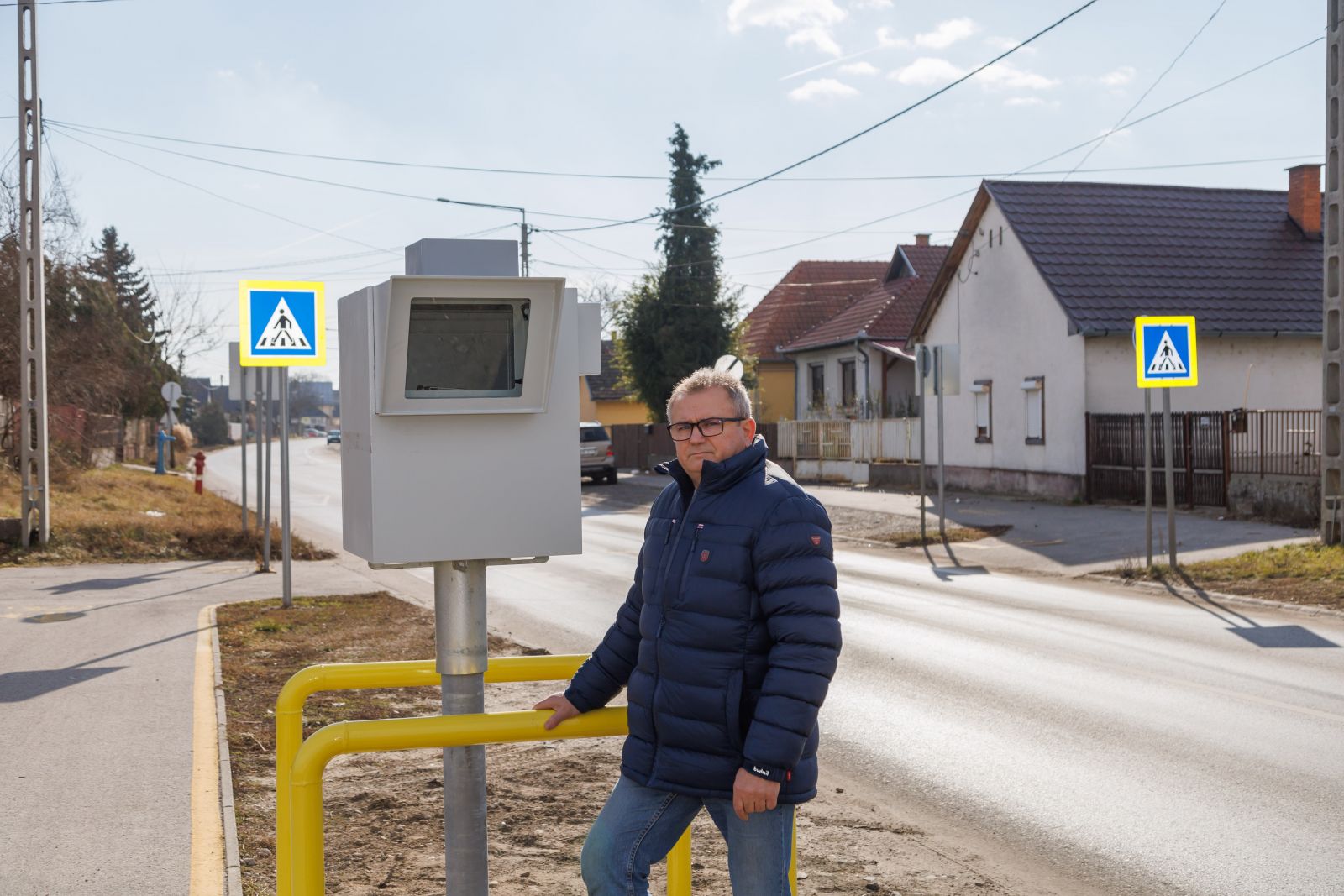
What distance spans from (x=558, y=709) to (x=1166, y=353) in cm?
1303

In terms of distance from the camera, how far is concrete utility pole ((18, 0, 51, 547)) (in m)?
16.4

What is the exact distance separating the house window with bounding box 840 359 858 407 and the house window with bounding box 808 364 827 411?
3.44 ft

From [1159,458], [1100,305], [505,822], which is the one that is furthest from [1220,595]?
[1100,305]

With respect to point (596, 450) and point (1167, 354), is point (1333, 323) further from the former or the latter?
point (596, 450)

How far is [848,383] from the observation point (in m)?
43.8

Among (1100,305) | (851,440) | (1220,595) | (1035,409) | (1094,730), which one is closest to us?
(1094,730)

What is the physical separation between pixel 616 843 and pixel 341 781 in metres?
3.29

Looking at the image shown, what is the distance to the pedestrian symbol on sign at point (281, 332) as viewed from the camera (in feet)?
38.1

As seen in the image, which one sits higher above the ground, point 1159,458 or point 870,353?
point 870,353

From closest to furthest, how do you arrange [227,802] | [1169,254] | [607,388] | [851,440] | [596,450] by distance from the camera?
1. [227,802]
2. [1169,254]
3. [851,440]
4. [596,450]
5. [607,388]

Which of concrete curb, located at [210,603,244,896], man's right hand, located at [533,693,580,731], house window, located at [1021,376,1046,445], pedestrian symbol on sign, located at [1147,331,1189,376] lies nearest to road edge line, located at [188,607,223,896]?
concrete curb, located at [210,603,244,896]

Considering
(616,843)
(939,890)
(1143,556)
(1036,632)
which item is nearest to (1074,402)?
(1143,556)

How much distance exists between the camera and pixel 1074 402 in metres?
26.3

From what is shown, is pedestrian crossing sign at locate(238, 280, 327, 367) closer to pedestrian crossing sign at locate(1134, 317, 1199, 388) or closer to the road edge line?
the road edge line
